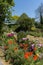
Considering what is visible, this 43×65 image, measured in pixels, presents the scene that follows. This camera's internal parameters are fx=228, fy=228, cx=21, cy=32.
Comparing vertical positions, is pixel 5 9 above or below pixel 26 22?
above

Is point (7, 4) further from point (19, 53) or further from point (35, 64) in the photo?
point (35, 64)

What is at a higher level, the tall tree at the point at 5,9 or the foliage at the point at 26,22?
the tall tree at the point at 5,9

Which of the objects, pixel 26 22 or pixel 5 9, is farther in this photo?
pixel 26 22

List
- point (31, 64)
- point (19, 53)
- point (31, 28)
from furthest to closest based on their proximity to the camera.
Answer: point (31, 28) < point (19, 53) < point (31, 64)

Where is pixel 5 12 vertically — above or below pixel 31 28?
above

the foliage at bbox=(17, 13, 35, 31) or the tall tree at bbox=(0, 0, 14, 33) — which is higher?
the tall tree at bbox=(0, 0, 14, 33)

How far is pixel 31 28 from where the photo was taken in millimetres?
37000

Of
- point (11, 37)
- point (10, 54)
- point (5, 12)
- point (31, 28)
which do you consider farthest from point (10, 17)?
point (31, 28)

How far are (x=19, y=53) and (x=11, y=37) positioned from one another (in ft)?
21.4

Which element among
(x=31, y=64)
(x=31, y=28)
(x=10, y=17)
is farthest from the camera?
(x=31, y=28)

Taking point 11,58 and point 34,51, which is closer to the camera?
point 11,58

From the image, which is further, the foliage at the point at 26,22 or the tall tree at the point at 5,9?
the foliage at the point at 26,22

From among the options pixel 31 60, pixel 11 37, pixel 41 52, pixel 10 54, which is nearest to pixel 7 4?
pixel 11 37

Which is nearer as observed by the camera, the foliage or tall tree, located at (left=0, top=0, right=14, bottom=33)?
tall tree, located at (left=0, top=0, right=14, bottom=33)
